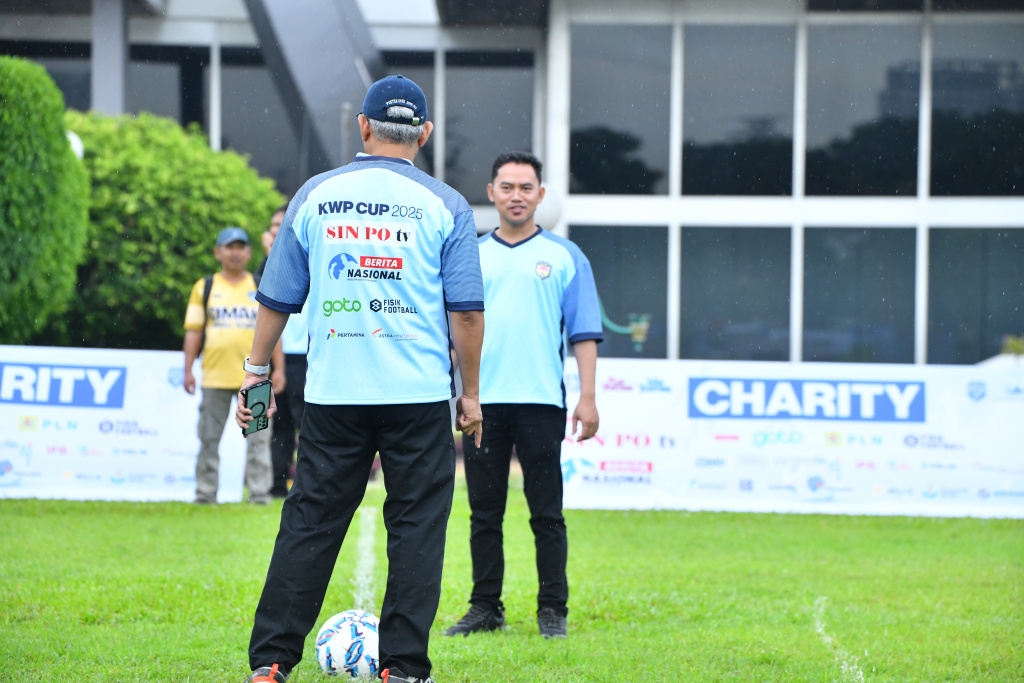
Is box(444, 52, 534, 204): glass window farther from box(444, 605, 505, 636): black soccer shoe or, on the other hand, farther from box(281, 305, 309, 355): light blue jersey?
box(444, 605, 505, 636): black soccer shoe

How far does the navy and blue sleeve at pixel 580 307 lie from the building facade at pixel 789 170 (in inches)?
442

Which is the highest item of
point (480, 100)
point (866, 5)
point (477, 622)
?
point (866, 5)

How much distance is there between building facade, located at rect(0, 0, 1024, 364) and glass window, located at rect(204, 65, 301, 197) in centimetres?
106

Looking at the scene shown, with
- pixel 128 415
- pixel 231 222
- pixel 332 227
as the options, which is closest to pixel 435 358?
pixel 332 227

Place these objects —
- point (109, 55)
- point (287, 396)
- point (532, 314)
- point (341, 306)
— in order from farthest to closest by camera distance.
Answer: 1. point (109, 55)
2. point (287, 396)
3. point (532, 314)
4. point (341, 306)

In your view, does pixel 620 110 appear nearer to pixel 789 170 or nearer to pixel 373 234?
pixel 789 170

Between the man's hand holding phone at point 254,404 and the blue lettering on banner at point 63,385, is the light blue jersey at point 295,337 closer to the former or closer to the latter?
the blue lettering on banner at point 63,385

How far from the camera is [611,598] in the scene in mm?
5414

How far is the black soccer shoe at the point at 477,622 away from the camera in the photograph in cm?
455

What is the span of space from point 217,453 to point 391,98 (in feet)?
18.4

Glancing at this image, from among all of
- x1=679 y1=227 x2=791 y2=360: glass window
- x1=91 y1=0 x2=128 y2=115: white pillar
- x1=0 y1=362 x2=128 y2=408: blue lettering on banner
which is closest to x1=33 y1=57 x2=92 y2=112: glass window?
x1=91 y1=0 x2=128 y2=115: white pillar

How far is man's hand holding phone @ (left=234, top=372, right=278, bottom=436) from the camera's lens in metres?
3.46

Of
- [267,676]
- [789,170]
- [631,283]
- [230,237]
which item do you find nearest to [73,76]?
[631,283]

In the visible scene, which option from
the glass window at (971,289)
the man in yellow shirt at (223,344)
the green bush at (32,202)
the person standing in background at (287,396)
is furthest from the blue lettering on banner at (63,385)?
the glass window at (971,289)
